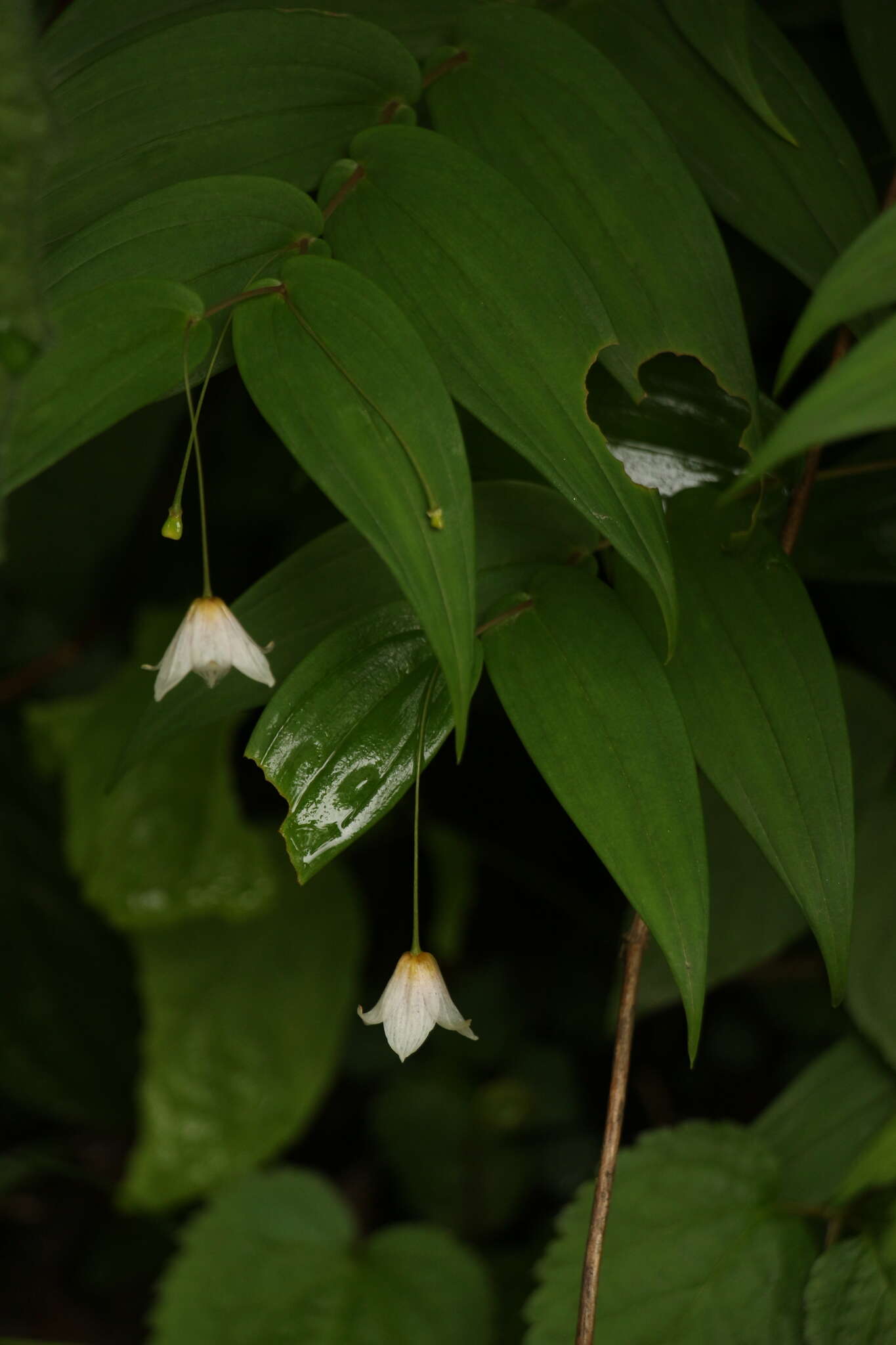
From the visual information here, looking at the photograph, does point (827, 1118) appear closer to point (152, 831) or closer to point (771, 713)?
point (771, 713)

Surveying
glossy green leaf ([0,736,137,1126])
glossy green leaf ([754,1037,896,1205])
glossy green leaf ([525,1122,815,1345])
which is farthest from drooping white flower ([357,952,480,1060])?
glossy green leaf ([0,736,137,1126])

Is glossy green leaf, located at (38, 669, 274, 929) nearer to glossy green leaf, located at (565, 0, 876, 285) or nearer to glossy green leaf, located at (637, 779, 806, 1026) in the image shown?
glossy green leaf, located at (637, 779, 806, 1026)

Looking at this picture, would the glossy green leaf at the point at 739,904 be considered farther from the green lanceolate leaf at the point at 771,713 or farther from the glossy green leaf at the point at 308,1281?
the glossy green leaf at the point at 308,1281

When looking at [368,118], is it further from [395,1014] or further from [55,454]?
[395,1014]

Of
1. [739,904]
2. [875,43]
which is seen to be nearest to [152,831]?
[739,904]

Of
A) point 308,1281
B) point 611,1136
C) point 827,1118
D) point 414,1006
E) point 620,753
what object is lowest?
point 308,1281

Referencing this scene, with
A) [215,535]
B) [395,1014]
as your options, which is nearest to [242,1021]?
[215,535]
